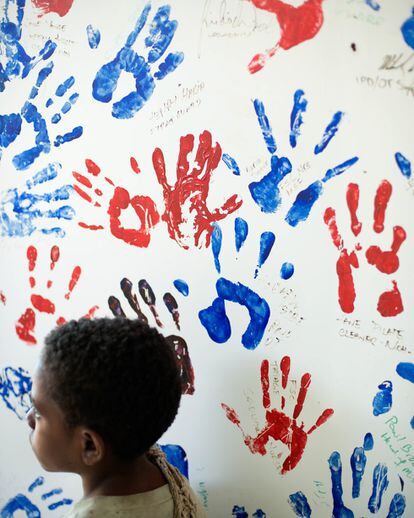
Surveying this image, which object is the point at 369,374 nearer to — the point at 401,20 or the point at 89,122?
the point at 401,20

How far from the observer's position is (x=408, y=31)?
0.80m

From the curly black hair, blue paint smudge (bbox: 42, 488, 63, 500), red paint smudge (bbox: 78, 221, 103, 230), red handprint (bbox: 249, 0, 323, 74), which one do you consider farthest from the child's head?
red handprint (bbox: 249, 0, 323, 74)

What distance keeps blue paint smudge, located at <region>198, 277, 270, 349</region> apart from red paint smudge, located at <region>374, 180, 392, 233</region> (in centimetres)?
25

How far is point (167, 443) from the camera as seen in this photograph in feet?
3.45

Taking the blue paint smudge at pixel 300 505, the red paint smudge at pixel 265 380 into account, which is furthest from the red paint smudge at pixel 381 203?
the blue paint smudge at pixel 300 505

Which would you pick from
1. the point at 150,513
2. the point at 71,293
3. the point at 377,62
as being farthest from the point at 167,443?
the point at 377,62

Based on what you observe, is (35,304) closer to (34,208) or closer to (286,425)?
(34,208)

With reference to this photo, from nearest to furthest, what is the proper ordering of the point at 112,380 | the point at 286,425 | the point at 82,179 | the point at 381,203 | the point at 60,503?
the point at 112,380, the point at 381,203, the point at 286,425, the point at 82,179, the point at 60,503

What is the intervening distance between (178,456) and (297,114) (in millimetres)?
728

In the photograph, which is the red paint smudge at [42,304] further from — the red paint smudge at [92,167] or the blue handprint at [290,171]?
the blue handprint at [290,171]

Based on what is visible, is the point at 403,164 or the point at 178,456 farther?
the point at 178,456

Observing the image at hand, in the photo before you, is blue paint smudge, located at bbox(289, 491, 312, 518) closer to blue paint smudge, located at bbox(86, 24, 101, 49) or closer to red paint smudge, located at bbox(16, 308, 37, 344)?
red paint smudge, located at bbox(16, 308, 37, 344)

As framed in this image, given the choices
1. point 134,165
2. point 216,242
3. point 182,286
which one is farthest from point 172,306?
point 134,165

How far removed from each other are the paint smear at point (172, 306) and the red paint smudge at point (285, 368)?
0.22 metres
